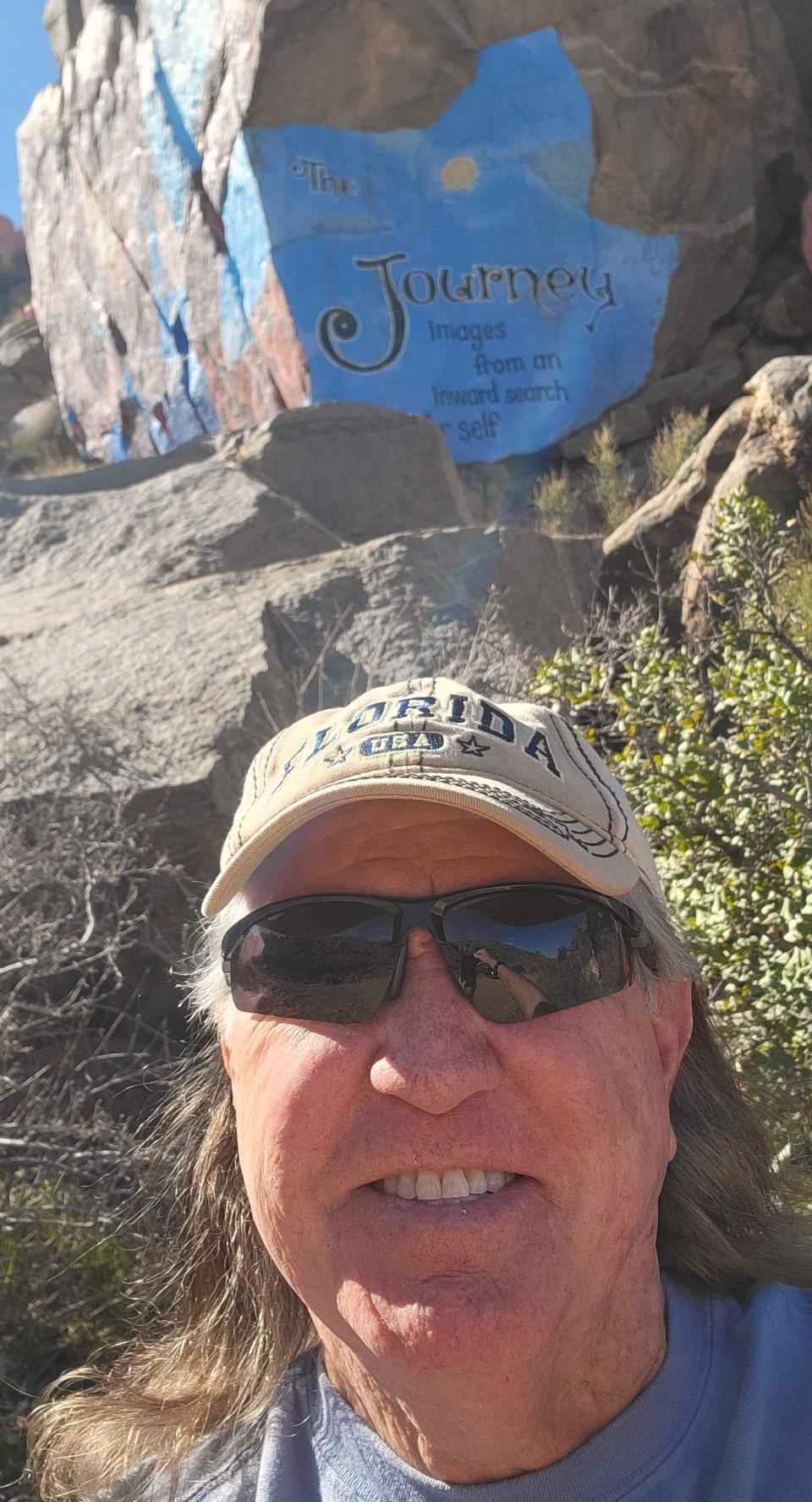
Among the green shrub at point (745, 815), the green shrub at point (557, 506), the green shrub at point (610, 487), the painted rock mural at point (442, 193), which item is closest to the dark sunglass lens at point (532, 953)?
the green shrub at point (745, 815)

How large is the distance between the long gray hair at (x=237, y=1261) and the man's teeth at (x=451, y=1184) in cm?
31

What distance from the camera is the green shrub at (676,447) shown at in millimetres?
10555

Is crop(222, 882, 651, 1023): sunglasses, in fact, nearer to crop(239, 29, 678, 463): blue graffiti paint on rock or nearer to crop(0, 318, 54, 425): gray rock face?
crop(239, 29, 678, 463): blue graffiti paint on rock

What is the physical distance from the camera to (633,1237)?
1239mm

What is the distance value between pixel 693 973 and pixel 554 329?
12.2 m

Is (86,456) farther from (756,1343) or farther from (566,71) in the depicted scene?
(756,1343)

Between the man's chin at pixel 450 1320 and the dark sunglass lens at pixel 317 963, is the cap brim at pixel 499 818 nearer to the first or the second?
the dark sunglass lens at pixel 317 963

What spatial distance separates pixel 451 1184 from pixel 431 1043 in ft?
Answer: 0.48

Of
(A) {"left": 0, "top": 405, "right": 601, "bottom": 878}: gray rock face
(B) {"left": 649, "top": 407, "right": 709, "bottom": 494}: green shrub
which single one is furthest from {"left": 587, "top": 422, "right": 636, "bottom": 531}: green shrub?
(A) {"left": 0, "top": 405, "right": 601, "bottom": 878}: gray rock face

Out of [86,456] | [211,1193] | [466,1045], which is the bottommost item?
[86,456]

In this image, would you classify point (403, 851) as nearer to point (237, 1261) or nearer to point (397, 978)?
point (397, 978)

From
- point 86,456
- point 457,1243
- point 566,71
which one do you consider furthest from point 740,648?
point 86,456

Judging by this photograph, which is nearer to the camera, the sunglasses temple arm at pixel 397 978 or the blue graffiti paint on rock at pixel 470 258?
the sunglasses temple arm at pixel 397 978

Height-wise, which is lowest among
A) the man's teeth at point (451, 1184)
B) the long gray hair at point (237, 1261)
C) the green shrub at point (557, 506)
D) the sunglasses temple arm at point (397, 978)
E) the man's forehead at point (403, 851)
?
the green shrub at point (557, 506)
